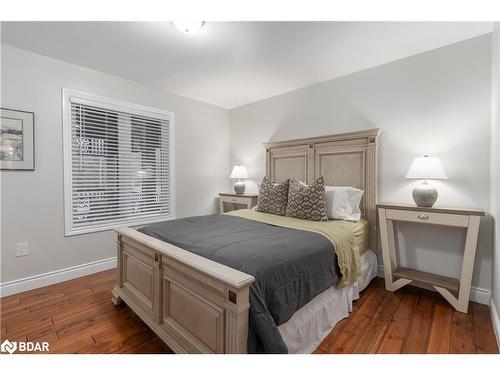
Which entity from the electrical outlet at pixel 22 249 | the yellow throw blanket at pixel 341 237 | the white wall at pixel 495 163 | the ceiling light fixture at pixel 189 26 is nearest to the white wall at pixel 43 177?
the electrical outlet at pixel 22 249

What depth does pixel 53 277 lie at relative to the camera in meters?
2.57

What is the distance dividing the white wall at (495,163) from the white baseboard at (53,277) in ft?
12.1

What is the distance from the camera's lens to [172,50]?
2402 millimetres

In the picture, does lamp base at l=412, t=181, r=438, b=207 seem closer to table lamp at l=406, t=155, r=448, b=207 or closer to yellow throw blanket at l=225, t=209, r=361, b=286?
table lamp at l=406, t=155, r=448, b=207

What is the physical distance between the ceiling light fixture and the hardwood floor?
2.33m

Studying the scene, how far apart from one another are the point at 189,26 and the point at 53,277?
9.26 ft

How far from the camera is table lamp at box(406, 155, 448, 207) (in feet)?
6.89

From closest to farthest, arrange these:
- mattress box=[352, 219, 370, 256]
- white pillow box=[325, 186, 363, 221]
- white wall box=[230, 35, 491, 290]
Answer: white wall box=[230, 35, 491, 290] → mattress box=[352, 219, 370, 256] → white pillow box=[325, 186, 363, 221]

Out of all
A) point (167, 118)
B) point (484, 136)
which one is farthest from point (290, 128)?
point (484, 136)

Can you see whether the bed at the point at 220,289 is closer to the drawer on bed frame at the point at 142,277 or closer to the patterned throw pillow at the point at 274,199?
the drawer on bed frame at the point at 142,277

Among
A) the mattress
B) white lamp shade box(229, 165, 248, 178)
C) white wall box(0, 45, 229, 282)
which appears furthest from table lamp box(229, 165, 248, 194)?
the mattress

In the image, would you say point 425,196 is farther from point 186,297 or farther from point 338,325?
point 186,297

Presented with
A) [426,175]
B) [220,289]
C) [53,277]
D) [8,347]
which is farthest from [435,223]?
[53,277]
